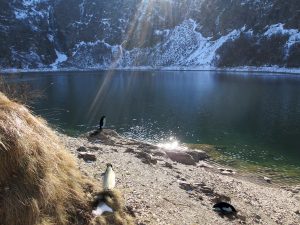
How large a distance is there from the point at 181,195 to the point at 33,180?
11078mm

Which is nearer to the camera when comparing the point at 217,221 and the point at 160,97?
the point at 217,221

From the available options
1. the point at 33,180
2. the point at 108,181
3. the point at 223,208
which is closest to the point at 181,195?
the point at 223,208

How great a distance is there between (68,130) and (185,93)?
57.0m

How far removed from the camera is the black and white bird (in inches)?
803

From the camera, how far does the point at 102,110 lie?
85062mm

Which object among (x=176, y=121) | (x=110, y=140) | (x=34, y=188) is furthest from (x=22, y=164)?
(x=176, y=121)

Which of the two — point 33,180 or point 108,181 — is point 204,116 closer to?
point 108,181

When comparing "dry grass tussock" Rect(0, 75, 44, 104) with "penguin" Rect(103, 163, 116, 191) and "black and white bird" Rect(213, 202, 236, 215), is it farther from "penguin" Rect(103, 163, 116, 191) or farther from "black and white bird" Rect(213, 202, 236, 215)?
"black and white bird" Rect(213, 202, 236, 215)

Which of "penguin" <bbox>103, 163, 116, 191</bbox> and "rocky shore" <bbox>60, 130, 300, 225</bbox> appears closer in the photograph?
"penguin" <bbox>103, 163, 116, 191</bbox>

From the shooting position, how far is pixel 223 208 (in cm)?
2050

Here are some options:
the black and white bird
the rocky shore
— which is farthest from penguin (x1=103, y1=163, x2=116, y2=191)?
the black and white bird

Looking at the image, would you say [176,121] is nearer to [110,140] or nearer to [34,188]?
[110,140]

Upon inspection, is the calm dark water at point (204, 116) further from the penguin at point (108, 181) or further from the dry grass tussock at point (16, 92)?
the penguin at point (108, 181)

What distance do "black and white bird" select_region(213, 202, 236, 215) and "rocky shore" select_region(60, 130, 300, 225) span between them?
0.32 metres
